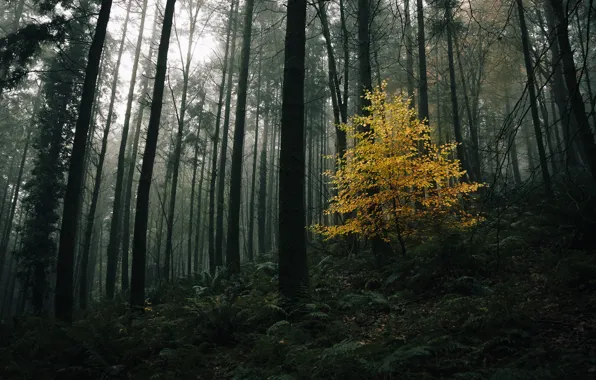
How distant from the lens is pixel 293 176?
5.43m

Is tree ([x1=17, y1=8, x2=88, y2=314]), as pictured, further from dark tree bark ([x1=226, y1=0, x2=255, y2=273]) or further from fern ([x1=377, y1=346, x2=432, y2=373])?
fern ([x1=377, y1=346, x2=432, y2=373])

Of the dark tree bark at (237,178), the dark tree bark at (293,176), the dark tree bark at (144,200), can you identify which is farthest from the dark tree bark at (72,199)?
the dark tree bark at (293,176)

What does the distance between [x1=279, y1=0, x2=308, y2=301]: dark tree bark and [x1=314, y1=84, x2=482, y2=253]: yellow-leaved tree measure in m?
2.26

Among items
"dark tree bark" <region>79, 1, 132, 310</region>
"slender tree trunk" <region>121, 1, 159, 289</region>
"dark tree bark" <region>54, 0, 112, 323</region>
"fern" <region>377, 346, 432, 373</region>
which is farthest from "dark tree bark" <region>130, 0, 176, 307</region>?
"slender tree trunk" <region>121, 1, 159, 289</region>

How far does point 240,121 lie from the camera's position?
12.5m

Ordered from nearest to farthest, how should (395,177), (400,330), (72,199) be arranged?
(400,330), (395,177), (72,199)

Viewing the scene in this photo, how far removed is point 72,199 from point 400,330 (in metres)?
7.71

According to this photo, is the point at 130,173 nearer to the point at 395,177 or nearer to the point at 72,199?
the point at 72,199

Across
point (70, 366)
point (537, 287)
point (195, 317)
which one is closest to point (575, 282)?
point (537, 287)

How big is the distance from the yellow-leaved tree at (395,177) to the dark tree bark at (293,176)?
7.41 ft

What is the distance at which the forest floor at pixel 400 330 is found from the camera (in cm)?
321

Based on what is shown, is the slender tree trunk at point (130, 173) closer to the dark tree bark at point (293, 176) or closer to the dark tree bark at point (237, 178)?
the dark tree bark at point (237, 178)

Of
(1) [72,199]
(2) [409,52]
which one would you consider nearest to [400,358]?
(2) [409,52]

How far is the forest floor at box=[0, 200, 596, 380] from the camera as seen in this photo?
3.21 m
